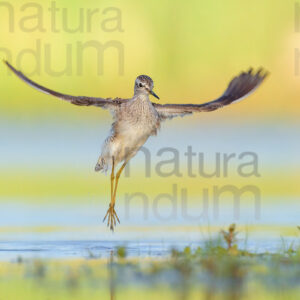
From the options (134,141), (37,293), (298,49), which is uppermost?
(298,49)

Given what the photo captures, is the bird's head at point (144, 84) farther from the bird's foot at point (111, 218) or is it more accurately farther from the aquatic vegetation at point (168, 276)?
the aquatic vegetation at point (168, 276)

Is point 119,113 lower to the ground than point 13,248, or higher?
higher

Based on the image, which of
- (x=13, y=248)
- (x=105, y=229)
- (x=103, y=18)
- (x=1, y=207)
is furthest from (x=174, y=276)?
(x=103, y=18)

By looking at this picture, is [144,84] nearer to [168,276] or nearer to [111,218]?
[111,218]

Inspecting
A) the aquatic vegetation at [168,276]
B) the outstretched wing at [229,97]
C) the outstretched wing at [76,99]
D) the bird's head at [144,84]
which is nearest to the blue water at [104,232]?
the aquatic vegetation at [168,276]

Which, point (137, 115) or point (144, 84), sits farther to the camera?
point (144, 84)

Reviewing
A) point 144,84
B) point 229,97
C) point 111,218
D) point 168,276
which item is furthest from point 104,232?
point 168,276

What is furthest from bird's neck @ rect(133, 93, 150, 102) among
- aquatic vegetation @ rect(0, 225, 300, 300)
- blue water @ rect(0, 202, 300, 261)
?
aquatic vegetation @ rect(0, 225, 300, 300)

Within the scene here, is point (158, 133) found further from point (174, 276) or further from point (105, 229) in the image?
point (174, 276)
